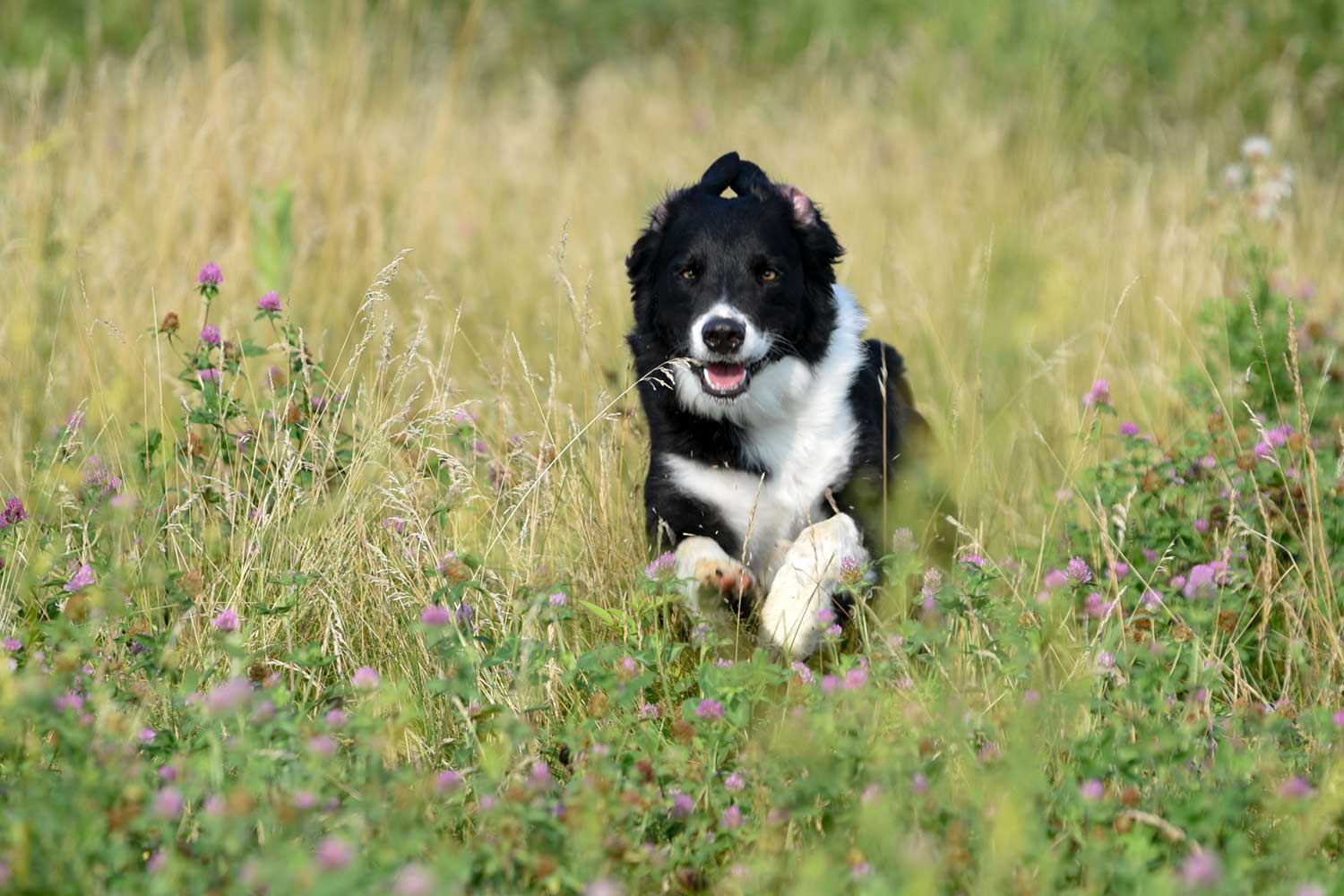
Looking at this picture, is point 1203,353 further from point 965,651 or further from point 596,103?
point 596,103

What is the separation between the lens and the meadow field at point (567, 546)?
2244 mm

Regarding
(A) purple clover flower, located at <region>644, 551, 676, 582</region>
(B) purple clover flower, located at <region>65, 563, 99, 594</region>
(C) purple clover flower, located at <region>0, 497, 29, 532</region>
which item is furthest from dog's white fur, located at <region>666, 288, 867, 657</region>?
(C) purple clover flower, located at <region>0, 497, 29, 532</region>

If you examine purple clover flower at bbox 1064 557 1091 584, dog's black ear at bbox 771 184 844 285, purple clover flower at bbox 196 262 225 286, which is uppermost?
dog's black ear at bbox 771 184 844 285

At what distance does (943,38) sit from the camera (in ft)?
28.9

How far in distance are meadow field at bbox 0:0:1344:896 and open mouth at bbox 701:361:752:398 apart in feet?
0.64

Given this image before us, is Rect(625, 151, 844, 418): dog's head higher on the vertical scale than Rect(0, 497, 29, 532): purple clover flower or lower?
higher

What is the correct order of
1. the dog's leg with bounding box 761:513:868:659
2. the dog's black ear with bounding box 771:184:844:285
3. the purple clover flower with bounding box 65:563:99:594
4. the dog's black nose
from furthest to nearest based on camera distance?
the dog's black ear with bounding box 771:184:844:285 → the dog's black nose → the dog's leg with bounding box 761:513:868:659 → the purple clover flower with bounding box 65:563:99:594

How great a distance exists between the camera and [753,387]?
12.6ft

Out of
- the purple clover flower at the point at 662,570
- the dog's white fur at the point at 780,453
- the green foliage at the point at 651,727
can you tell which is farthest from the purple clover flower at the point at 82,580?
the dog's white fur at the point at 780,453

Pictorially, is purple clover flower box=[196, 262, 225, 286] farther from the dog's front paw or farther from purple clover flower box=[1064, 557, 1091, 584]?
purple clover flower box=[1064, 557, 1091, 584]

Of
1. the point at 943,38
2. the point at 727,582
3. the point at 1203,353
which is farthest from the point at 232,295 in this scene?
the point at 943,38

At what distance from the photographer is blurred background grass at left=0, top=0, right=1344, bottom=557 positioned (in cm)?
443

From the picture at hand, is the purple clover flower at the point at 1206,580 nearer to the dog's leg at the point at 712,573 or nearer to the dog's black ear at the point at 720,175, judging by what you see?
the dog's leg at the point at 712,573

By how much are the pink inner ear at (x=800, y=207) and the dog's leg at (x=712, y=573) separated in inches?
39.7
